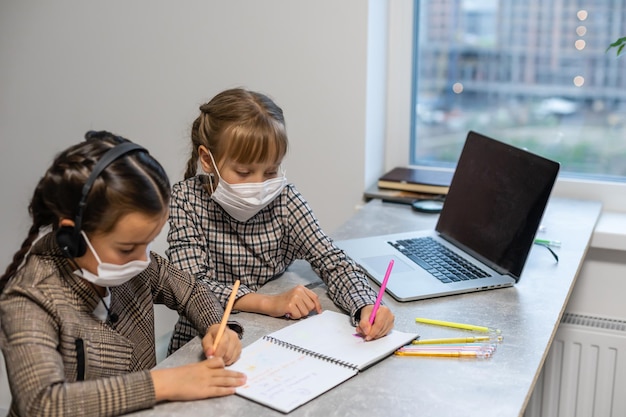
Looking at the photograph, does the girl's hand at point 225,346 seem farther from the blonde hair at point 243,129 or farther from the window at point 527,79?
the window at point 527,79

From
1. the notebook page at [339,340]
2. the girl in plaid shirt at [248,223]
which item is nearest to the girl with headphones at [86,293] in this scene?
the notebook page at [339,340]

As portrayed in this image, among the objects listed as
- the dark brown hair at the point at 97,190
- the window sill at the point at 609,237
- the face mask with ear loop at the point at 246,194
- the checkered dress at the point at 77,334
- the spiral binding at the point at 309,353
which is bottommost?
the window sill at the point at 609,237

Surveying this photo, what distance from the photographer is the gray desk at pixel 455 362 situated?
1.17 m

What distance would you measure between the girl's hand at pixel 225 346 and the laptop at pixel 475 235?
1.30ft

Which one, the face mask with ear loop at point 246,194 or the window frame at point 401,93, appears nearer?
the face mask with ear loop at point 246,194

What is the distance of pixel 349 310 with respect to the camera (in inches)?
60.3

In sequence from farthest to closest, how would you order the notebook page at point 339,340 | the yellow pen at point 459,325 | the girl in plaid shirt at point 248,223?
the girl in plaid shirt at point 248,223, the yellow pen at point 459,325, the notebook page at point 339,340

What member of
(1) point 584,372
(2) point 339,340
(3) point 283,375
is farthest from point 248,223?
(1) point 584,372

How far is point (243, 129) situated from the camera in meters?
1.60

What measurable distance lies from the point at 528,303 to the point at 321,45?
1.04m

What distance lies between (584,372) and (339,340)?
1.11 m

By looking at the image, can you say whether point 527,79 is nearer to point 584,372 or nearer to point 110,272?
point 584,372

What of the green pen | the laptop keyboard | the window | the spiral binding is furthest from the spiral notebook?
the window

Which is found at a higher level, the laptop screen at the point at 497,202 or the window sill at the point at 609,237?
the laptop screen at the point at 497,202
